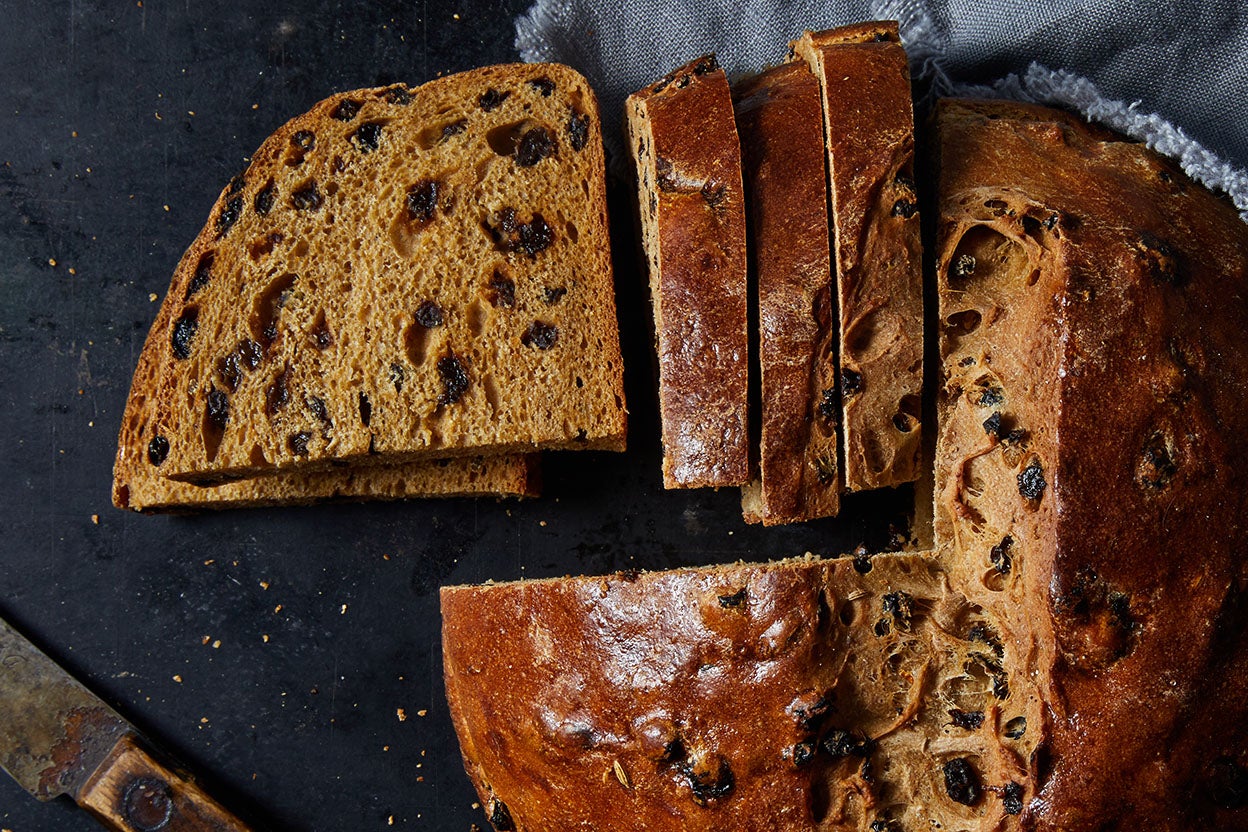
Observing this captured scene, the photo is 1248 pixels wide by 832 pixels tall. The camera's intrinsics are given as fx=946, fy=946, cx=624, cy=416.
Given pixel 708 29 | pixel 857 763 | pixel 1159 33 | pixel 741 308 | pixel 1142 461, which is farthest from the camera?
pixel 708 29

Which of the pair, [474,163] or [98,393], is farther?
[98,393]

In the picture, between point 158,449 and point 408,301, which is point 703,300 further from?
point 158,449

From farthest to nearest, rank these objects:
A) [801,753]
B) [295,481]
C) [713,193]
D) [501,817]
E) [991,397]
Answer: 1. [295,481]
2. [501,817]
3. [713,193]
4. [991,397]
5. [801,753]

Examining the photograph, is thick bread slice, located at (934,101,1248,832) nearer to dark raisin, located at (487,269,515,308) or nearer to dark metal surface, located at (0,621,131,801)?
dark raisin, located at (487,269,515,308)

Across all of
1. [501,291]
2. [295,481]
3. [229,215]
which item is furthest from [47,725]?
[501,291]

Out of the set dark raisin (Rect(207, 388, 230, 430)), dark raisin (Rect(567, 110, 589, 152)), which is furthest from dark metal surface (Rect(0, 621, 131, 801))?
dark raisin (Rect(567, 110, 589, 152))

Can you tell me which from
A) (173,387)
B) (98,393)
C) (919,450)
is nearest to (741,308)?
(919,450)

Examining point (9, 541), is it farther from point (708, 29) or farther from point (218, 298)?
point (708, 29)
